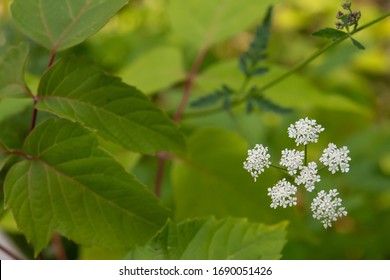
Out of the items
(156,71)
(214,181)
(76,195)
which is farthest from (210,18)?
(76,195)

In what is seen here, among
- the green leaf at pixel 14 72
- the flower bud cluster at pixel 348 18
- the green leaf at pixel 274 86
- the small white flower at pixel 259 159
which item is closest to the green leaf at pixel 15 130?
the green leaf at pixel 14 72

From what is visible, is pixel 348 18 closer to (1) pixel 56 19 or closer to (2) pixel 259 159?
(2) pixel 259 159

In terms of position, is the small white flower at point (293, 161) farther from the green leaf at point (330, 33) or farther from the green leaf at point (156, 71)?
the green leaf at point (156, 71)

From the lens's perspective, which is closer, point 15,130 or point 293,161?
point 293,161

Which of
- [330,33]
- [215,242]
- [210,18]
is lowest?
[215,242]

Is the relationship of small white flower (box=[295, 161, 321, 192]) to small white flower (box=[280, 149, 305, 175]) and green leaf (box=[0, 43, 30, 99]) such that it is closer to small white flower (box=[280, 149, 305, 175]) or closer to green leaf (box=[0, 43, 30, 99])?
small white flower (box=[280, 149, 305, 175])
